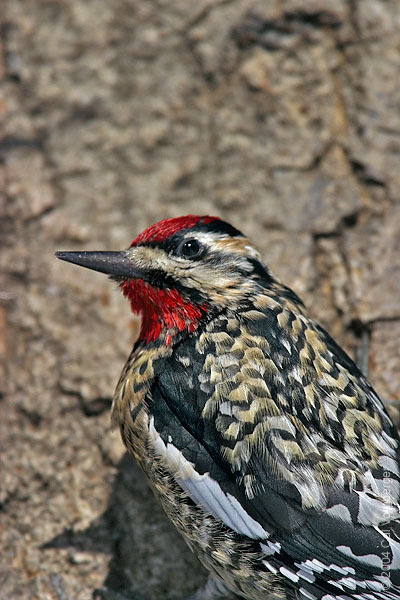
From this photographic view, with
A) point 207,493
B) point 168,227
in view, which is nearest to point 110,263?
point 168,227

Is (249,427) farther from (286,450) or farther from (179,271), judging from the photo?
(179,271)

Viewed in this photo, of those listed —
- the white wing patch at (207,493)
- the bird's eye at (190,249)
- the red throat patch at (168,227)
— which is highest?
the red throat patch at (168,227)

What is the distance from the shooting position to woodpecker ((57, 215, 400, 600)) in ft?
7.94

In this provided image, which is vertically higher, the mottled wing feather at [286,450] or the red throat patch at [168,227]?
the red throat patch at [168,227]

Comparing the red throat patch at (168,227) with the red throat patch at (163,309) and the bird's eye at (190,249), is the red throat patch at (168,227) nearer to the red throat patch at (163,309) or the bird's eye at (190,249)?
the bird's eye at (190,249)

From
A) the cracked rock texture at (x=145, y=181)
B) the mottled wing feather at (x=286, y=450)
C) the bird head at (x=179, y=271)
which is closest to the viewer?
the mottled wing feather at (x=286, y=450)

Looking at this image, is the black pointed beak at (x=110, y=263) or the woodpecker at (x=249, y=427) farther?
the black pointed beak at (x=110, y=263)

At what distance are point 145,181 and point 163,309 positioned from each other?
155 cm

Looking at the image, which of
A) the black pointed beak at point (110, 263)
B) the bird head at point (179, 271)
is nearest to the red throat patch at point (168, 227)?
the bird head at point (179, 271)

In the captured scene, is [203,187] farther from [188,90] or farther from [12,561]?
[12,561]

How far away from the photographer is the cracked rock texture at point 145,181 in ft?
11.5

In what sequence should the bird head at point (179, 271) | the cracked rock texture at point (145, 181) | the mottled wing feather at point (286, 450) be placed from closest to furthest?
the mottled wing feather at point (286, 450) → the bird head at point (179, 271) → the cracked rock texture at point (145, 181)

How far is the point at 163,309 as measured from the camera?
2.82 meters

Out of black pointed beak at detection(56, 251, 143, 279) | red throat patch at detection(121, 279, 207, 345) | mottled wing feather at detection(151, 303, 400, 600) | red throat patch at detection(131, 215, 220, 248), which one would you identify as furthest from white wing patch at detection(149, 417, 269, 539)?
red throat patch at detection(131, 215, 220, 248)
